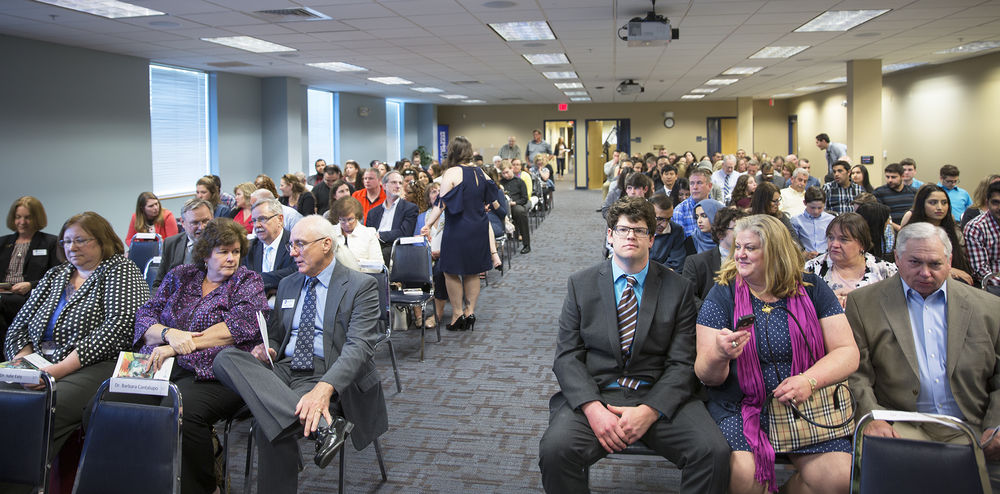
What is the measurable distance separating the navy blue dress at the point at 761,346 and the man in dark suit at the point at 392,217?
14.0ft

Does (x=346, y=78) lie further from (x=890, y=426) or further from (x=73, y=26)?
(x=890, y=426)

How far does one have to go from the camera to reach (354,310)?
10.1 ft

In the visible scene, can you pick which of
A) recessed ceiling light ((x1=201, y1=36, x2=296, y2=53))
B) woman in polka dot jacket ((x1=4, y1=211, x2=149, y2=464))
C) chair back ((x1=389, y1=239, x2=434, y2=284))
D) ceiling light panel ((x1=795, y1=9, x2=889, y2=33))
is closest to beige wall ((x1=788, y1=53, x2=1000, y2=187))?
ceiling light panel ((x1=795, y1=9, x2=889, y2=33))

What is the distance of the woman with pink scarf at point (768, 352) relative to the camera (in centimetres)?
231

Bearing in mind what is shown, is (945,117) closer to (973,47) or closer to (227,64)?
(973,47)

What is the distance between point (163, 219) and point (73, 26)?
3.26 metres

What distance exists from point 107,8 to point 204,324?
5.62m

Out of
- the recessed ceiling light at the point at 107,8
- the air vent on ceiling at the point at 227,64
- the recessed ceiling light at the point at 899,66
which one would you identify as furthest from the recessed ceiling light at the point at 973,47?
the air vent on ceiling at the point at 227,64

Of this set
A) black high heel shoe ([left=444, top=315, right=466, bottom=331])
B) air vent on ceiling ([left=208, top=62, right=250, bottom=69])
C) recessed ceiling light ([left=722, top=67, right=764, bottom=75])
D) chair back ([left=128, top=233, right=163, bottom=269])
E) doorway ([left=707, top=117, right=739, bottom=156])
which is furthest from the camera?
doorway ([left=707, top=117, right=739, bottom=156])

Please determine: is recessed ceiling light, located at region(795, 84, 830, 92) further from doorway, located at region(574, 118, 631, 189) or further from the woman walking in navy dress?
the woman walking in navy dress

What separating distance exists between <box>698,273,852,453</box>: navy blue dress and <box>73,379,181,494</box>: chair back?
6.43 ft

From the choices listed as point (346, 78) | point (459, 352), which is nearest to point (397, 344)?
point (459, 352)

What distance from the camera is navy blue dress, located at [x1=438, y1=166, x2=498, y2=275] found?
5.77 m

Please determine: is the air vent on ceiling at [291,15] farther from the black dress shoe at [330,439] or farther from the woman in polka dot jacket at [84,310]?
the black dress shoe at [330,439]
